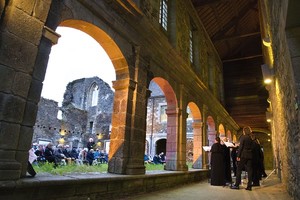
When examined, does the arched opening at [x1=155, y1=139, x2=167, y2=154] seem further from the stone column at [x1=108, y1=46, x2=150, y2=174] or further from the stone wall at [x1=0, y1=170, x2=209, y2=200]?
the stone column at [x1=108, y1=46, x2=150, y2=174]

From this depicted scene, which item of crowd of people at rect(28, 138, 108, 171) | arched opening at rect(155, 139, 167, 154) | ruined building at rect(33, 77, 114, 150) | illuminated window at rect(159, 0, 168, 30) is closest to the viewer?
illuminated window at rect(159, 0, 168, 30)

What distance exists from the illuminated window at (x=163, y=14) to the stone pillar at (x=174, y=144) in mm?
2870

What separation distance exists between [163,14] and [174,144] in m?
4.40

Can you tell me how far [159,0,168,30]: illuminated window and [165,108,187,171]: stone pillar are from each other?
2870mm

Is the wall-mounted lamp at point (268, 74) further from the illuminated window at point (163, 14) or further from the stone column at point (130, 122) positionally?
the stone column at point (130, 122)

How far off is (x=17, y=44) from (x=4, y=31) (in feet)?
0.67

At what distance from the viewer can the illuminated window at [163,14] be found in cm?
790

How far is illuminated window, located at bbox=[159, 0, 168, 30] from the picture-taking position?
311 inches

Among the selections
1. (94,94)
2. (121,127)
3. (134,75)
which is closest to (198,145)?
(134,75)

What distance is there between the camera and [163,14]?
8.23 m

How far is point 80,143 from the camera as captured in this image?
21.9 meters

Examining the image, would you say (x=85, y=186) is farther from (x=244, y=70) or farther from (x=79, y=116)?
(x=79, y=116)

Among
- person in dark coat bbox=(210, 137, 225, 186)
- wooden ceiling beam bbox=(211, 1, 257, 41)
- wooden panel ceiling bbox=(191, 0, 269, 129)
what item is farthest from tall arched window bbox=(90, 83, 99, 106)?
person in dark coat bbox=(210, 137, 225, 186)

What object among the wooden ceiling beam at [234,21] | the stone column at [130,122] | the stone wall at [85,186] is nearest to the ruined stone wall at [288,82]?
the stone wall at [85,186]
